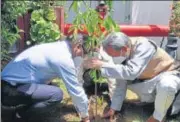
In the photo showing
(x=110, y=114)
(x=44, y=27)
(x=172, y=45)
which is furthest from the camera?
(x=172, y=45)

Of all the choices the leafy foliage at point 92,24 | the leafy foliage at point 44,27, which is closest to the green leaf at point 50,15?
the leafy foliage at point 44,27

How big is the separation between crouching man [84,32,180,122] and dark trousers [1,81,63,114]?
48 cm

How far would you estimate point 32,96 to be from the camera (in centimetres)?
397

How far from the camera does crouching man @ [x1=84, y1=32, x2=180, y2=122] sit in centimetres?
375

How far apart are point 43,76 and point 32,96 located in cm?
20

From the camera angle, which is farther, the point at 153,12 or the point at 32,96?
the point at 153,12

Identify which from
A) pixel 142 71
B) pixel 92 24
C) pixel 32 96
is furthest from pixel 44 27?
pixel 92 24

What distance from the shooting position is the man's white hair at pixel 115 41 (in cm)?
370

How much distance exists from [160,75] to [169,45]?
77.0 inches

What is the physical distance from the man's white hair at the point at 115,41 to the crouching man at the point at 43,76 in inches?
8.7

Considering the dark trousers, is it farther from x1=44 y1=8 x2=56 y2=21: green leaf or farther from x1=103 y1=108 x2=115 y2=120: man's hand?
x1=44 y1=8 x2=56 y2=21: green leaf

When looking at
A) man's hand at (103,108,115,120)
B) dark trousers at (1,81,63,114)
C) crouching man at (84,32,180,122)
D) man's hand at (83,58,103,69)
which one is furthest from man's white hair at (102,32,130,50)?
man's hand at (103,108,115,120)

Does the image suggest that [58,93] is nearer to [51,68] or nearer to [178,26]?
[51,68]

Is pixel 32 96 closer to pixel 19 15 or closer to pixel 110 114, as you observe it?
pixel 110 114
